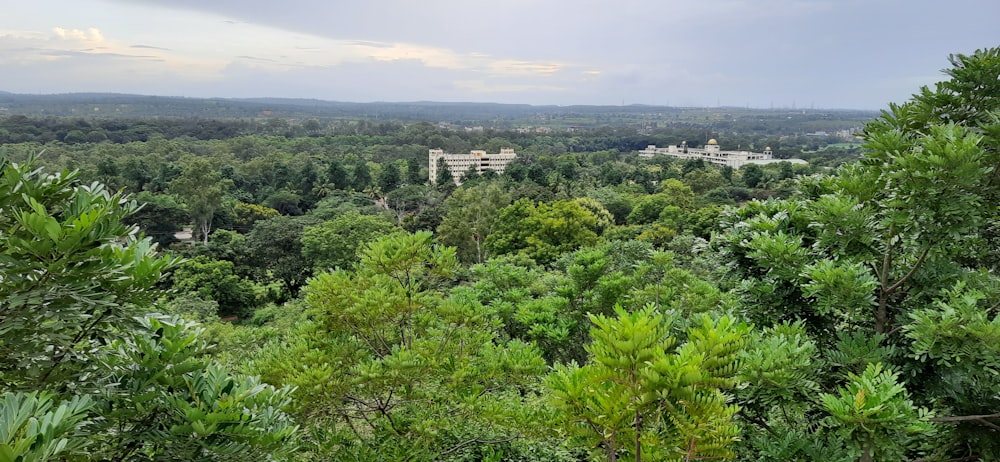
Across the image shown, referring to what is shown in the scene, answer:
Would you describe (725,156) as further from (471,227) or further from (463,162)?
(471,227)

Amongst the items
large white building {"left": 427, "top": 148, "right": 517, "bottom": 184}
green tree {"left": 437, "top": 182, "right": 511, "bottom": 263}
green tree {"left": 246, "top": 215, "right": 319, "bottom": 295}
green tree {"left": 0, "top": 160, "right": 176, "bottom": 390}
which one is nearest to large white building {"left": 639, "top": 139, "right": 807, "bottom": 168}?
large white building {"left": 427, "top": 148, "right": 517, "bottom": 184}

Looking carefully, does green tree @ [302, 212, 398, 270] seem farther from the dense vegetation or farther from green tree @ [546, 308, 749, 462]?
green tree @ [546, 308, 749, 462]

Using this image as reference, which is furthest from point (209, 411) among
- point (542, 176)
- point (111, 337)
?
point (542, 176)

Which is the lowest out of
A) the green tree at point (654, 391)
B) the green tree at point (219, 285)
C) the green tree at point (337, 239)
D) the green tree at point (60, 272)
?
the green tree at point (219, 285)

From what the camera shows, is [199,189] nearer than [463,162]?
Yes

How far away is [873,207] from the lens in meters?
3.51

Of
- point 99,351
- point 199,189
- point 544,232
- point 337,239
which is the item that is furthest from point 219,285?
point 99,351

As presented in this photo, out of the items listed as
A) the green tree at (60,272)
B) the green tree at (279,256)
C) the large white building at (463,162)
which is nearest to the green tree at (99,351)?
the green tree at (60,272)

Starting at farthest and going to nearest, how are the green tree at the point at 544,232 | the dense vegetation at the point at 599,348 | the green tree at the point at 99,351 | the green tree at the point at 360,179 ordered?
1. the green tree at the point at 360,179
2. the green tree at the point at 544,232
3. the dense vegetation at the point at 599,348
4. the green tree at the point at 99,351

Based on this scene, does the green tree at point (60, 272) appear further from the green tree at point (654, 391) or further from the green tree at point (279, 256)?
the green tree at point (279, 256)

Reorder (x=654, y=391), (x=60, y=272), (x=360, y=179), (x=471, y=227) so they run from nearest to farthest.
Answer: (x=60, y=272), (x=654, y=391), (x=471, y=227), (x=360, y=179)

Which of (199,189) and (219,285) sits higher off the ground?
(199,189)

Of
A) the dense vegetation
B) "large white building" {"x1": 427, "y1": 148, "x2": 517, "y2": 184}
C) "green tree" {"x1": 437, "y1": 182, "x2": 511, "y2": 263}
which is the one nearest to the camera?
the dense vegetation

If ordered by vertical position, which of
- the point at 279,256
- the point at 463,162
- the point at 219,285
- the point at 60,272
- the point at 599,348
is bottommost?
the point at 219,285
